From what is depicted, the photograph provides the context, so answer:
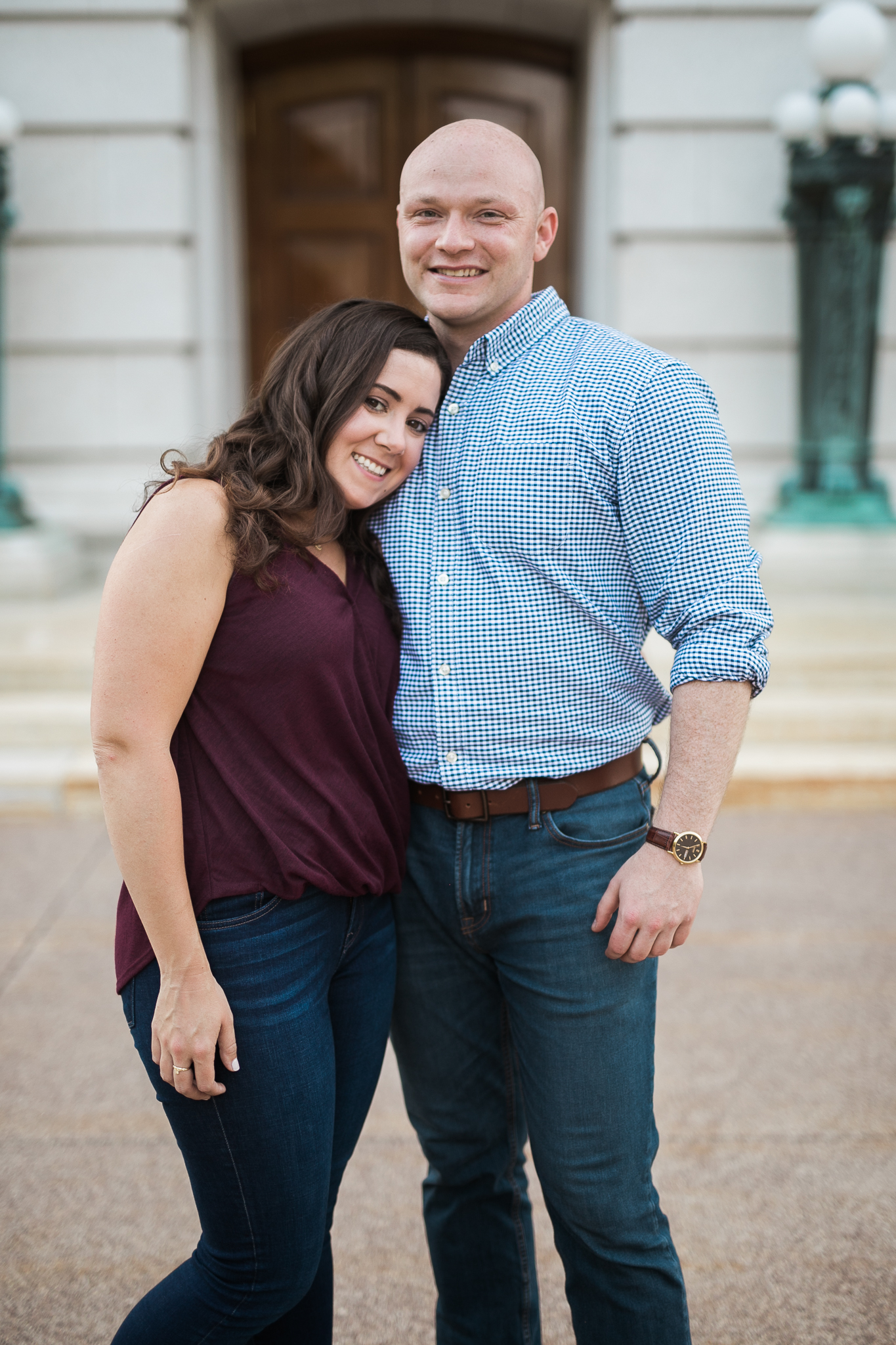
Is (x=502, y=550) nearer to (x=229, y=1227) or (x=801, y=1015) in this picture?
(x=229, y=1227)

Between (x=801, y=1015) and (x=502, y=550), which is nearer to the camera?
(x=502, y=550)

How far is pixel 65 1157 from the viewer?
9.03ft

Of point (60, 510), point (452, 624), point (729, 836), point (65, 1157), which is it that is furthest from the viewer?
point (60, 510)

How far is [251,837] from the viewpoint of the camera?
5.43 ft

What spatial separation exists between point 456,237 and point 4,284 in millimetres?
6731

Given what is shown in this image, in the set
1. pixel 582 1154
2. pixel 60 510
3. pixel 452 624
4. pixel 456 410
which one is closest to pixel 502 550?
pixel 452 624

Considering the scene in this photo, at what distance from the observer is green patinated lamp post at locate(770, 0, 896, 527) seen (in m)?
6.75

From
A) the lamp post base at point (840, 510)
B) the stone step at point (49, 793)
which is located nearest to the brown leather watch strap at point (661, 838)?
the stone step at point (49, 793)

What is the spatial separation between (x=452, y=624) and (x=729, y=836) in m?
3.33

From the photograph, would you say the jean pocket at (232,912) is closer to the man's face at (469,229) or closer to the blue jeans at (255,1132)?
the blue jeans at (255,1132)

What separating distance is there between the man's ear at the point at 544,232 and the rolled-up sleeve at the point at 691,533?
42cm

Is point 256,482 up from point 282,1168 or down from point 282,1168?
up

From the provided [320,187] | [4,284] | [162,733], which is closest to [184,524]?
[162,733]

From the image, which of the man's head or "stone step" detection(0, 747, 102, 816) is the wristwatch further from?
"stone step" detection(0, 747, 102, 816)
